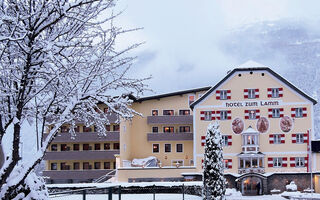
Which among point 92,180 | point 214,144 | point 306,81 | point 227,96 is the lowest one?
point 92,180

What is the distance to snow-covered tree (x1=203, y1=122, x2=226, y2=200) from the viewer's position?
32.6 metres

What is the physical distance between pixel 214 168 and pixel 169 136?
22834 millimetres

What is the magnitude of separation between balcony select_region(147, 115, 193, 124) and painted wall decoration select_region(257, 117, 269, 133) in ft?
26.5

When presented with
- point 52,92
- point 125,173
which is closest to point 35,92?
point 52,92

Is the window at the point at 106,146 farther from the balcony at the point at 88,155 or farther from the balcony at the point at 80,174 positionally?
the balcony at the point at 80,174

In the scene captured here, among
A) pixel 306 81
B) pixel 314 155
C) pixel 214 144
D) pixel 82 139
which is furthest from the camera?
pixel 306 81

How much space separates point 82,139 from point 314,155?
24136mm

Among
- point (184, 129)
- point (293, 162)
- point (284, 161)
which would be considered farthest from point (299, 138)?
point (184, 129)

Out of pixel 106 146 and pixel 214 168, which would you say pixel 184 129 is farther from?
pixel 214 168

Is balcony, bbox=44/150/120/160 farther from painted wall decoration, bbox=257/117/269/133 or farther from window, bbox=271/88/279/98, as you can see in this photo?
window, bbox=271/88/279/98

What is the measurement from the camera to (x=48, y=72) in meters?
8.44

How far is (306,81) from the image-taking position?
17925cm

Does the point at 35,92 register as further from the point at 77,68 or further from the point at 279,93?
the point at 279,93

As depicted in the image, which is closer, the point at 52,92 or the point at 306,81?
the point at 52,92
